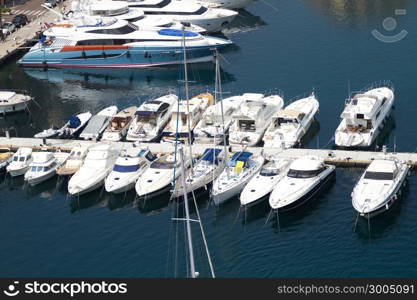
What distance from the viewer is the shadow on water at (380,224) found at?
77.5 m

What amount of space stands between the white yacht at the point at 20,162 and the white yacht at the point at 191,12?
4274 centimetres

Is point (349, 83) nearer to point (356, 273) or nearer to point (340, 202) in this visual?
point (340, 202)

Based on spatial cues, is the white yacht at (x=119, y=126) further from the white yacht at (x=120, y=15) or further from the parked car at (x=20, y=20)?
the parked car at (x=20, y=20)

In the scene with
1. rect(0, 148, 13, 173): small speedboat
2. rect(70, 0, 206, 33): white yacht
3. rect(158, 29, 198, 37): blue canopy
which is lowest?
rect(0, 148, 13, 173): small speedboat

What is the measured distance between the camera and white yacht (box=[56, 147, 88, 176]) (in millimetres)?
89375

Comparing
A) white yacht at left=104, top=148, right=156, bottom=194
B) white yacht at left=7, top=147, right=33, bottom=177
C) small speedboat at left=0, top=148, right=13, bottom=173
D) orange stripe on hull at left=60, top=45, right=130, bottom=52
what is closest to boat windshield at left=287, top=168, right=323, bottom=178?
white yacht at left=104, top=148, right=156, bottom=194

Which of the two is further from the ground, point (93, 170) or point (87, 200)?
point (93, 170)

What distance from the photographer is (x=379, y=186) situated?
265 ft

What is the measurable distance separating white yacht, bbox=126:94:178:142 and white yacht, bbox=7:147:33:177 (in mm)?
9770

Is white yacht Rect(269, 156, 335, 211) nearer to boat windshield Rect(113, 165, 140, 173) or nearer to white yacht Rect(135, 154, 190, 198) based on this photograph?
white yacht Rect(135, 154, 190, 198)

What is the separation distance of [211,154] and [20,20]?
179 feet

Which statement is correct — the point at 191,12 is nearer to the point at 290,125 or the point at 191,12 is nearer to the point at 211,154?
the point at 290,125

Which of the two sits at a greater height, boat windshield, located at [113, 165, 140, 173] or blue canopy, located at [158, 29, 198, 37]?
blue canopy, located at [158, 29, 198, 37]

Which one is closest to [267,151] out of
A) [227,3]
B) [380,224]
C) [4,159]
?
[380,224]
